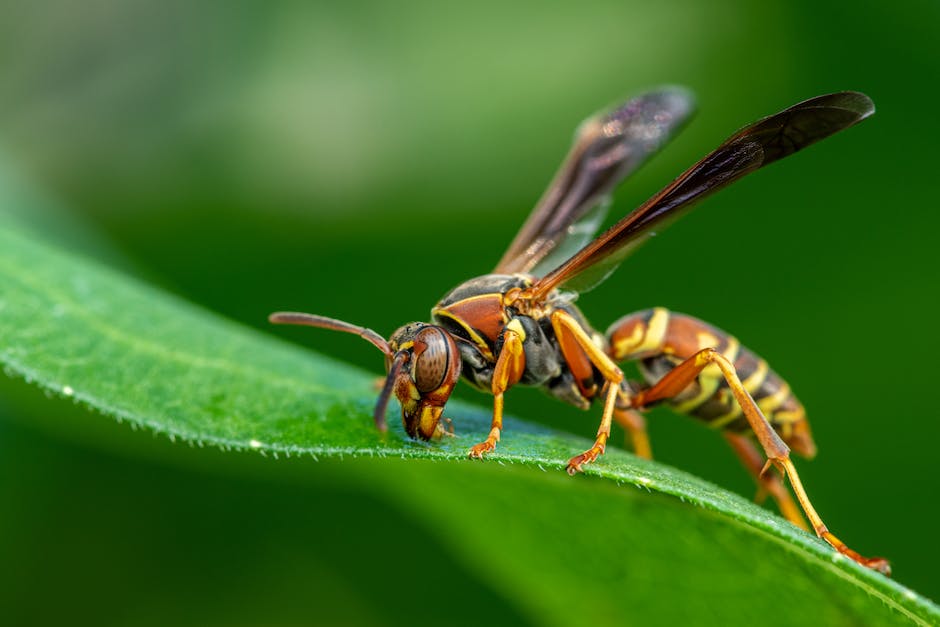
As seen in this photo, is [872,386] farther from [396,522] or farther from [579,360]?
[396,522]

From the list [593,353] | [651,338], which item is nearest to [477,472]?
[593,353]

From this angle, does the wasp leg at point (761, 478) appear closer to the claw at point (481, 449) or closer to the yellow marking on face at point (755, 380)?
the yellow marking on face at point (755, 380)

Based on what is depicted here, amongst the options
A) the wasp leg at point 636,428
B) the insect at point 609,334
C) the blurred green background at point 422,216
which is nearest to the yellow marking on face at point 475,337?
the insect at point 609,334

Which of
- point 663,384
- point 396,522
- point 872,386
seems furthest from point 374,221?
point 872,386

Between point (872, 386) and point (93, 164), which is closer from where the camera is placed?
point (872, 386)

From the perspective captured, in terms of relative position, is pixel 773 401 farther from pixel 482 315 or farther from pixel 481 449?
pixel 481 449
